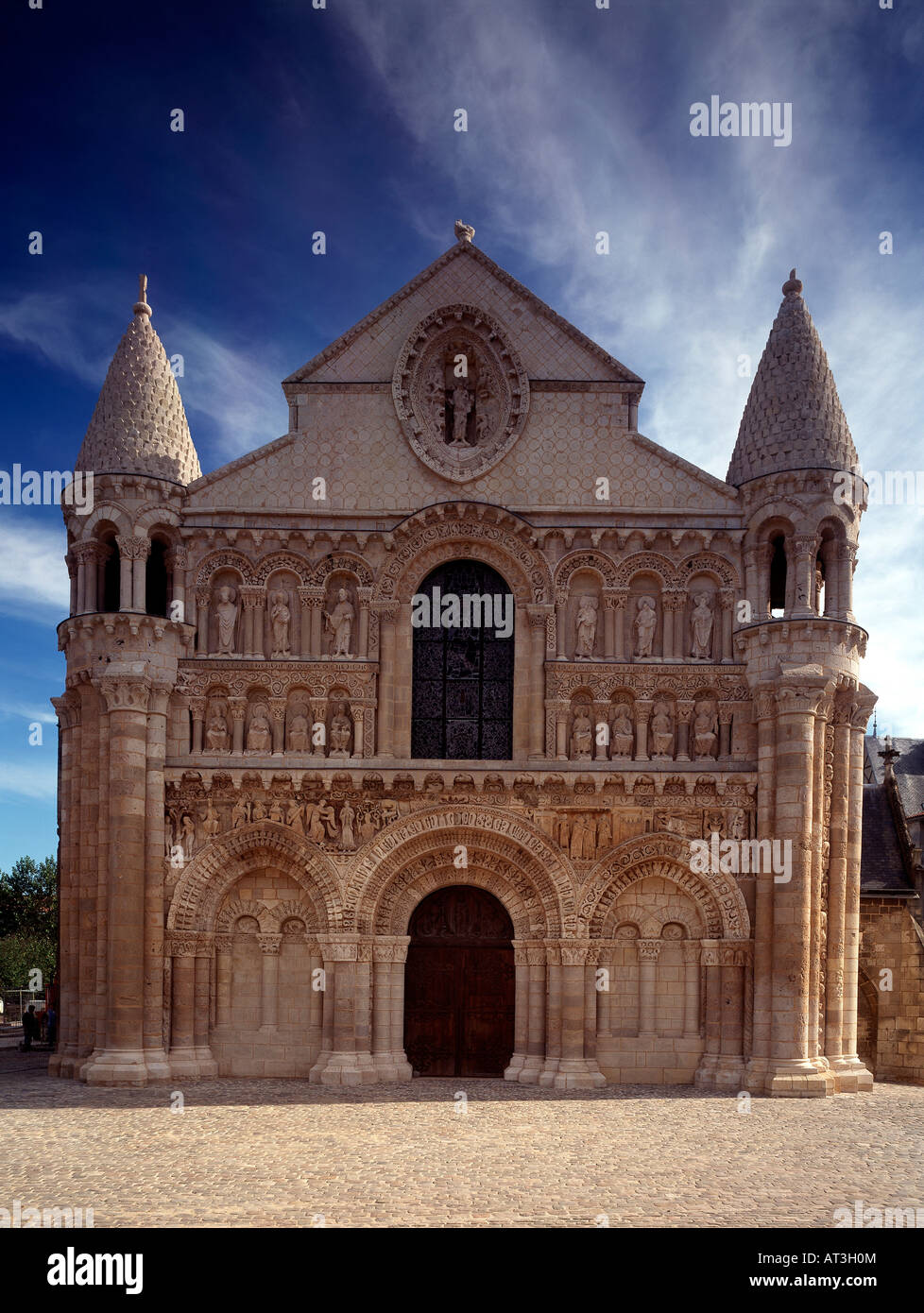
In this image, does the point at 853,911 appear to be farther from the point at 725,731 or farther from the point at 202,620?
the point at 202,620

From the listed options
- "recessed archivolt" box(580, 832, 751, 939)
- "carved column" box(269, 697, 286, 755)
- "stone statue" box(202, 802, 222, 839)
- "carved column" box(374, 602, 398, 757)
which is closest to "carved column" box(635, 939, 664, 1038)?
"recessed archivolt" box(580, 832, 751, 939)

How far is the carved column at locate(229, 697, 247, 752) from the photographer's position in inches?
942

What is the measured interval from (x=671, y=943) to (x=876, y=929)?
644 cm

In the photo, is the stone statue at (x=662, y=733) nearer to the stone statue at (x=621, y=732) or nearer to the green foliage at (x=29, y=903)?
the stone statue at (x=621, y=732)

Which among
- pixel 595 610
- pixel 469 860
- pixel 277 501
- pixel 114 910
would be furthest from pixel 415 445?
pixel 114 910

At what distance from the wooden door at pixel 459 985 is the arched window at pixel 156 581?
851cm

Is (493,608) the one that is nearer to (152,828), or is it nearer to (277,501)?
(277,501)

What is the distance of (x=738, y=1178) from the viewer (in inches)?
587

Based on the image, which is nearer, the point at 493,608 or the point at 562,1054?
the point at 562,1054

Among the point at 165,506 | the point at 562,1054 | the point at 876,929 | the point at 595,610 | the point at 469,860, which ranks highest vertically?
the point at 165,506

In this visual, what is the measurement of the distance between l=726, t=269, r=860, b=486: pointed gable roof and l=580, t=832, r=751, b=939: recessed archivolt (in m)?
7.73

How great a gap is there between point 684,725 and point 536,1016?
648 centimetres

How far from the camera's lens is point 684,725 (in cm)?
2405

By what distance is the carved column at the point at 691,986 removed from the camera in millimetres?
23188
